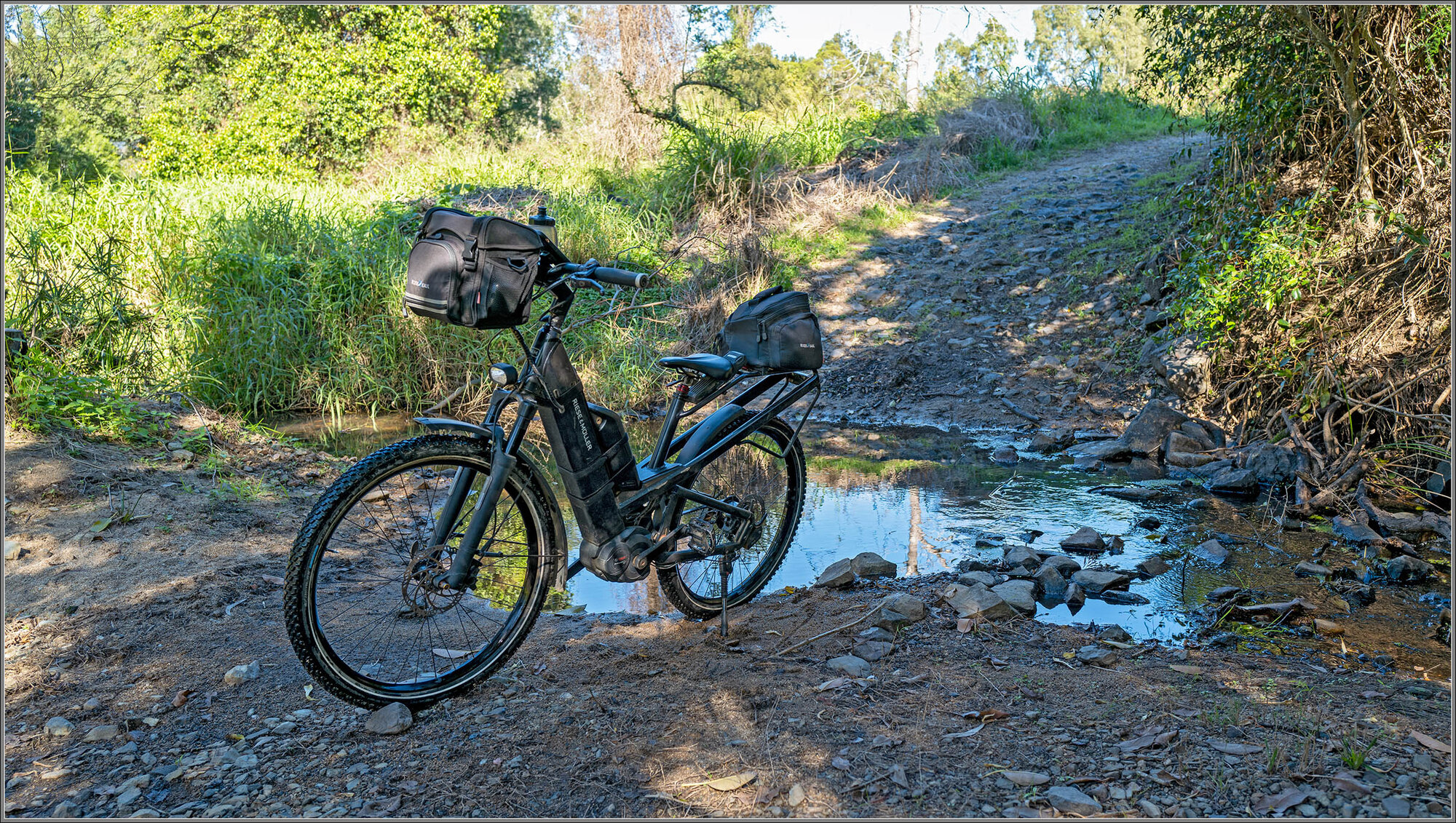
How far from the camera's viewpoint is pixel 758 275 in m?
9.22

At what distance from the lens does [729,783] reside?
252 centimetres

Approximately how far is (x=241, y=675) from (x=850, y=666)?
2079 millimetres

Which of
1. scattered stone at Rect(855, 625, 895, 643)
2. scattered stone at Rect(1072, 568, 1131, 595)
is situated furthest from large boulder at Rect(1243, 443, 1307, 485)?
scattered stone at Rect(855, 625, 895, 643)

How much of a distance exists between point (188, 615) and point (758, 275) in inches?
255

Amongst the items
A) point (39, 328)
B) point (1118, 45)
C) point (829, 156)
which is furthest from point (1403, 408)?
point (1118, 45)

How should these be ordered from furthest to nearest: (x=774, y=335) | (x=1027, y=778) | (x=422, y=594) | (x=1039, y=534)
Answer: (x=1039, y=534) < (x=774, y=335) < (x=422, y=594) < (x=1027, y=778)

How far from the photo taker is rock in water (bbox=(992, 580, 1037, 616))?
12.3 feet

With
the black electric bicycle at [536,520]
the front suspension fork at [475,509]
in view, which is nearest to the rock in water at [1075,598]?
the black electric bicycle at [536,520]

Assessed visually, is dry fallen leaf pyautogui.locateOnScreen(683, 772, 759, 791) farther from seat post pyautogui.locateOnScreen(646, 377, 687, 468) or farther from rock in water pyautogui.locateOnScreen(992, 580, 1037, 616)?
rock in water pyautogui.locateOnScreen(992, 580, 1037, 616)

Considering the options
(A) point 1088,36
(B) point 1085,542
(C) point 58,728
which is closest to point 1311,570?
(B) point 1085,542

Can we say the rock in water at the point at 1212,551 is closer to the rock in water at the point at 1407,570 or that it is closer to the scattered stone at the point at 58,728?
the rock in water at the point at 1407,570

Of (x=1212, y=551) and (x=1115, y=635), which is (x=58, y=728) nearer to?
(x=1115, y=635)

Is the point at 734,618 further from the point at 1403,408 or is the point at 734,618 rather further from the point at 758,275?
the point at 758,275

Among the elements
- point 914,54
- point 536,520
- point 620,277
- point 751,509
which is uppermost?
point 914,54
